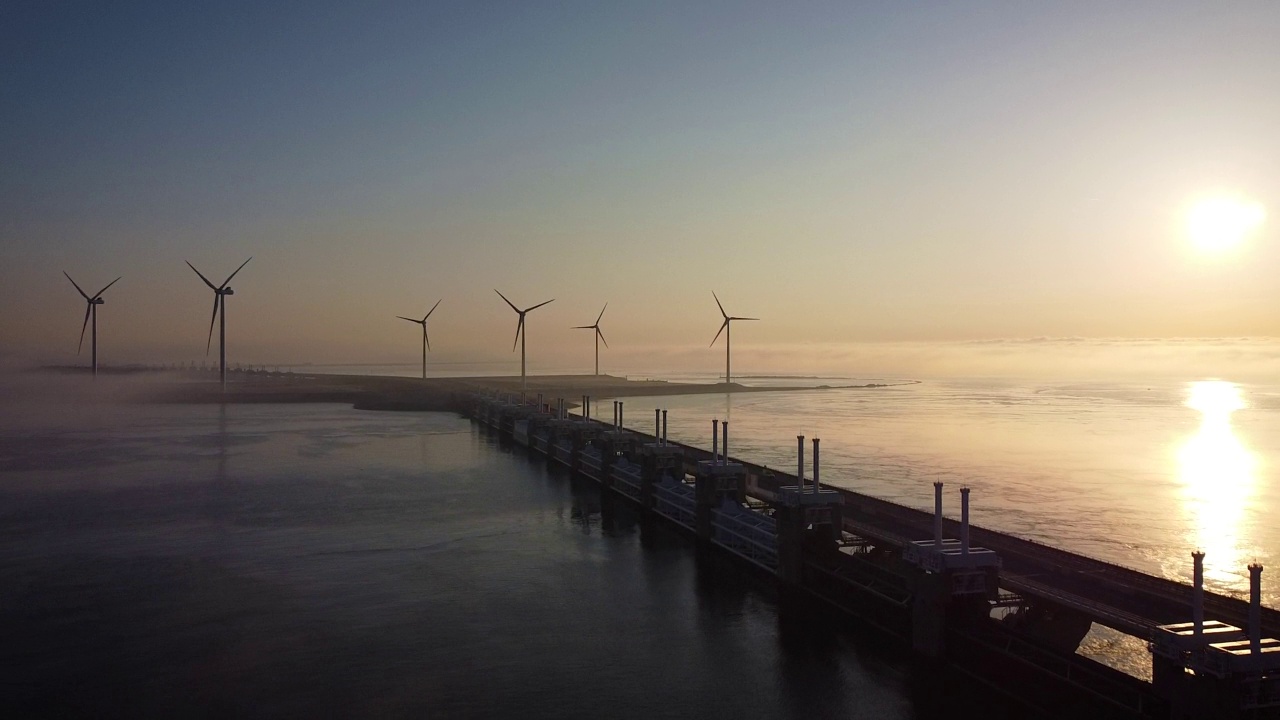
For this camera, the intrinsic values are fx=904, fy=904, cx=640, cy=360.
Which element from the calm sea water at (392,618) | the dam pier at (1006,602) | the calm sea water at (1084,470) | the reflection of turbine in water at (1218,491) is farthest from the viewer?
the calm sea water at (1084,470)

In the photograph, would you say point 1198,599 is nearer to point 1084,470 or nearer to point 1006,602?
point 1006,602

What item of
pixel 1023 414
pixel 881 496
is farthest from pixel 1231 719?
pixel 1023 414

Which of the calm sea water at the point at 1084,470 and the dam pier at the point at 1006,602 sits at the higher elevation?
the dam pier at the point at 1006,602

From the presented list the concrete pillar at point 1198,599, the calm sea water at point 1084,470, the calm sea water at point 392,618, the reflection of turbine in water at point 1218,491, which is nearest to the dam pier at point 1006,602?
the concrete pillar at point 1198,599

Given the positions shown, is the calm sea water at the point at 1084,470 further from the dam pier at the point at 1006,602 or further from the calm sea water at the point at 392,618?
the calm sea water at the point at 392,618

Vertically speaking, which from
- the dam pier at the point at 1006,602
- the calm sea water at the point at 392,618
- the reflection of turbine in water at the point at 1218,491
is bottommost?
the reflection of turbine in water at the point at 1218,491

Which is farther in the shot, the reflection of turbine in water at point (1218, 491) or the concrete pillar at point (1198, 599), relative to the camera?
the reflection of turbine in water at point (1218, 491)

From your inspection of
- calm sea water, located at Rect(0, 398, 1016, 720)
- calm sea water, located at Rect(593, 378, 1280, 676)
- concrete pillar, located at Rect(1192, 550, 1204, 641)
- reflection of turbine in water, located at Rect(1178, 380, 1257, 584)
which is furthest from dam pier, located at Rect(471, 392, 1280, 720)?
reflection of turbine in water, located at Rect(1178, 380, 1257, 584)

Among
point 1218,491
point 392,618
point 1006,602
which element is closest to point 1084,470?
point 1218,491
